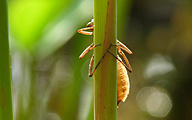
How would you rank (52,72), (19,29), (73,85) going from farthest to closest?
(52,72) < (73,85) < (19,29)

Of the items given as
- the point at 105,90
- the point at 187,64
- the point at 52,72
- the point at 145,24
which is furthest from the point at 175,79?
the point at 105,90

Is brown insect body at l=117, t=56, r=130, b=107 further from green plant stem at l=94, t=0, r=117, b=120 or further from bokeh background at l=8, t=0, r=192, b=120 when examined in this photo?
bokeh background at l=8, t=0, r=192, b=120

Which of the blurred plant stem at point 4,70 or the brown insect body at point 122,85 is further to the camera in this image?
the brown insect body at point 122,85

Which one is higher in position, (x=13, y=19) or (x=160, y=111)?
(x=13, y=19)

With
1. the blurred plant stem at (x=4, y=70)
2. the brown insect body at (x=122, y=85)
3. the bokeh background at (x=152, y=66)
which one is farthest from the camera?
the bokeh background at (x=152, y=66)

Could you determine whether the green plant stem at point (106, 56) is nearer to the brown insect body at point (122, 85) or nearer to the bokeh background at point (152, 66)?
the brown insect body at point (122, 85)

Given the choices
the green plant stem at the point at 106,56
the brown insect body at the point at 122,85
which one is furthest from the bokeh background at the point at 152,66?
the green plant stem at the point at 106,56

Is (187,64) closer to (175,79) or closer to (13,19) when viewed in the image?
(175,79)

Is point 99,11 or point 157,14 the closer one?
point 99,11
